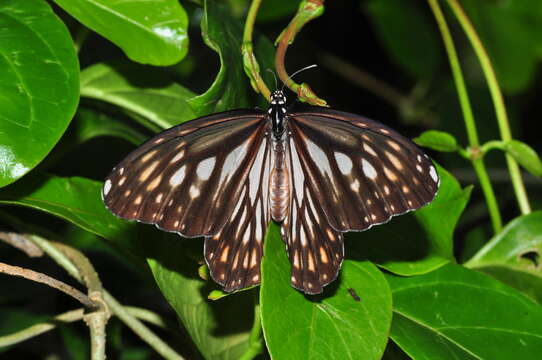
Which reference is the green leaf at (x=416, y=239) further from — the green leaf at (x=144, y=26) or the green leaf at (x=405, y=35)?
the green leaf at (x=405, y=35)

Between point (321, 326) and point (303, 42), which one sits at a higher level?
point (303, 42)

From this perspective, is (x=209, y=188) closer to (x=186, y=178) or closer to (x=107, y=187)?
(x=186, y=178)

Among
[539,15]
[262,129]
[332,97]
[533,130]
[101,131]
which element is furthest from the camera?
[533,130]

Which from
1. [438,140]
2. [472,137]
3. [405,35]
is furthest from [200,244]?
[405,35]

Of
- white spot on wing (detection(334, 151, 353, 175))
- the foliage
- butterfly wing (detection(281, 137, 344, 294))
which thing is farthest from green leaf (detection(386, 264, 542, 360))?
white spot on wing (detection(334, 151, 353, 175))

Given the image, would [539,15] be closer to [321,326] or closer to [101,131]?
[101,131]

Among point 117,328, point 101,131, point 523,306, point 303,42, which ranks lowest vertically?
point 523,306

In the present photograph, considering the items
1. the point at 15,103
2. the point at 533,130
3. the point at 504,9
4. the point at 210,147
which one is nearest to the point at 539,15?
the point at 504,9
